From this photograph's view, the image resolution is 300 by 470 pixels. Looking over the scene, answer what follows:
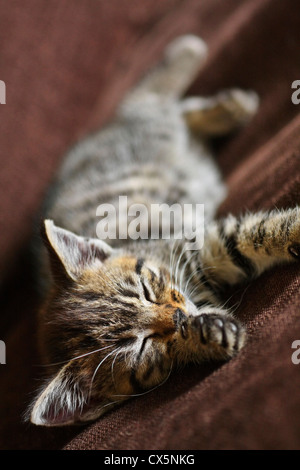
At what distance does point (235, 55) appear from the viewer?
159 centimetres

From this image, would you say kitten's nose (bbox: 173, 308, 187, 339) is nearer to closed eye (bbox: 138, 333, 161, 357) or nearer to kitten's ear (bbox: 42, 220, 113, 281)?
closed eye (bbox: 138, 333, 161, 357)

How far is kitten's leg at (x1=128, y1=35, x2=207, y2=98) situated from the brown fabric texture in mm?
58

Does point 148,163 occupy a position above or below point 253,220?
above

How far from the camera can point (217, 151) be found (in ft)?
5.52

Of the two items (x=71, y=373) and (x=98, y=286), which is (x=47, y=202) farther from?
(x=71, y=373)

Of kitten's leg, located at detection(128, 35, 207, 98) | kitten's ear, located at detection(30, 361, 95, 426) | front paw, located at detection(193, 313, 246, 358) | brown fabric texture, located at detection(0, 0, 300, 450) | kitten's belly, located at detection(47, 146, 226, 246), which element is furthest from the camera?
kitten's leg, located at detection(128, 35, 207, 98)

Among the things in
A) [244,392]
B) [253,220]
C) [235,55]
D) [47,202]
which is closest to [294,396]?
[244,392]

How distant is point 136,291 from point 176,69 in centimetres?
118

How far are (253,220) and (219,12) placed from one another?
1.22 meters

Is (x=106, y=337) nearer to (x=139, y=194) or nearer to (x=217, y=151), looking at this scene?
(x=139, y=194)

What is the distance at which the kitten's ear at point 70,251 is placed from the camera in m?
1.03

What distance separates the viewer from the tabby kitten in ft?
3.02

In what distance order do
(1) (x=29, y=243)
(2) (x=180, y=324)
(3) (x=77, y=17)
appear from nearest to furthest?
(2) (x=180, y=324) < (1) (x=29, y=243) < (3) (x=77, y=17)

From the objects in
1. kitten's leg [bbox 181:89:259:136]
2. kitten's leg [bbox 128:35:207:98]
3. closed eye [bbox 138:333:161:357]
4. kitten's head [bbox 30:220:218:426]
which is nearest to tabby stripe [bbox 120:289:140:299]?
kitten's head [bbox 30:220:218:426]
